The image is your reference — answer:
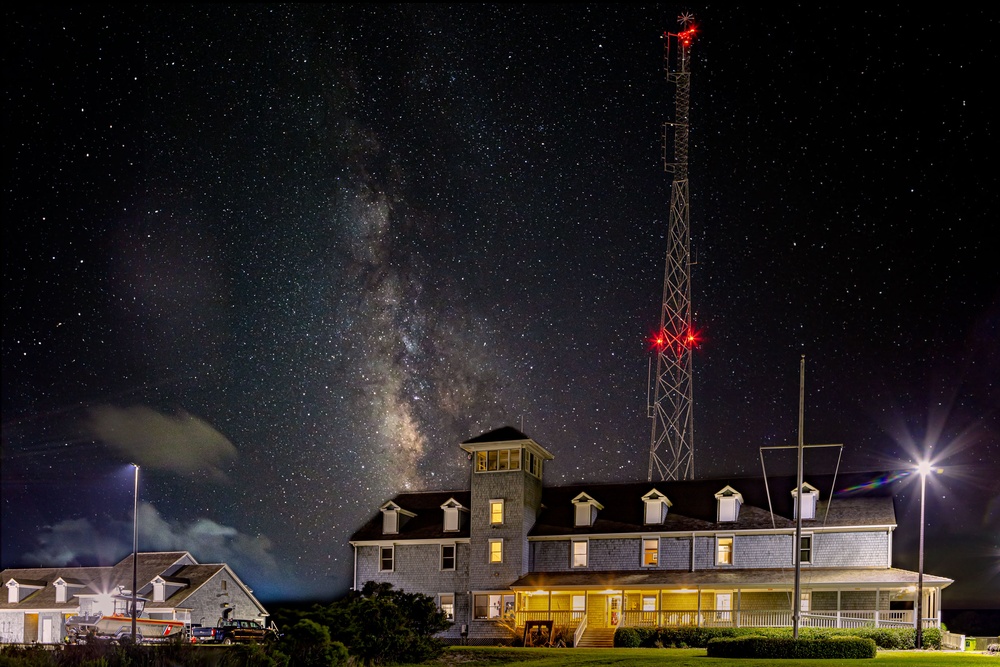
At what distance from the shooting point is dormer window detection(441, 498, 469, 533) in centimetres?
5722

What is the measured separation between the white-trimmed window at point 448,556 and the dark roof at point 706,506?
442 centimetres

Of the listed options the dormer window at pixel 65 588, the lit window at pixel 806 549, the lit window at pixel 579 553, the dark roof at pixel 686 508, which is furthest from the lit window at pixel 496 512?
the dormer window at pixel 65 588

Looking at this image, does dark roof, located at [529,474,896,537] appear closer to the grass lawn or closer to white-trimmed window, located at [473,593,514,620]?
white-trimmed window, located at [473,593,514,620]

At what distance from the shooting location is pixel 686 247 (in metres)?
59.9

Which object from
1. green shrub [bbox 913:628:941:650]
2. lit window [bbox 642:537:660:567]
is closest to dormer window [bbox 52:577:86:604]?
lit window [bbox 642:537:660:567]

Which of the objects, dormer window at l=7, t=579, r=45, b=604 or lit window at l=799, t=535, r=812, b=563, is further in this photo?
dormer window at l=7, t=579, r=45, b=604

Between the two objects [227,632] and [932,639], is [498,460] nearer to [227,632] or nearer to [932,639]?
[227,632]

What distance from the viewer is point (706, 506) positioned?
54219mm

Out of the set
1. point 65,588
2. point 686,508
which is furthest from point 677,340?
point 65,588

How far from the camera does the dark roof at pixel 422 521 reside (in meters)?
57.2

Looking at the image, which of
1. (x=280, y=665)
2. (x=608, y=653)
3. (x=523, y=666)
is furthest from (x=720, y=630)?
(x=280, y=665)

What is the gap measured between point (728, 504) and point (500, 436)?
12.0 meters

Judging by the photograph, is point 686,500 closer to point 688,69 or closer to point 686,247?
point 686,247

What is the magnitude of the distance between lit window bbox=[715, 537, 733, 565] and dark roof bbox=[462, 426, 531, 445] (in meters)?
10.8
